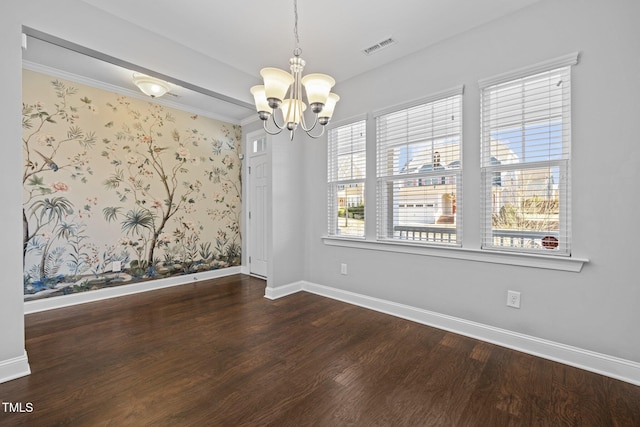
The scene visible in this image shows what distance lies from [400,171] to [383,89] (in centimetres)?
96

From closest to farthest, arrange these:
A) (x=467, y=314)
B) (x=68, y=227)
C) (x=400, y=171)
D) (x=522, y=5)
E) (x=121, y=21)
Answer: (x=522, y=5) < (x=121, y=21) < (x=467, y=314) < (x=400, y=171) < (x=68, y=227)

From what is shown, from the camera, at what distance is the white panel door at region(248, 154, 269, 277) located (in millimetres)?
4637

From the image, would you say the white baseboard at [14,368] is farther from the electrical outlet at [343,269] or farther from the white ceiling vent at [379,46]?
the white ceiling vent at [379,46]

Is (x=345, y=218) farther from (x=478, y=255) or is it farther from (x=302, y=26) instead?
(x=302, y=26)

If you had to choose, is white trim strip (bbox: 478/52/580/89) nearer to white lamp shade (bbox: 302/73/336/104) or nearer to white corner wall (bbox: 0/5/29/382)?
white lamp shade (bbox: 302/73/336/104)

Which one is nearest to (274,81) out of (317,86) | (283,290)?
(317,86)

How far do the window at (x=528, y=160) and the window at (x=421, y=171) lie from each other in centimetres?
26

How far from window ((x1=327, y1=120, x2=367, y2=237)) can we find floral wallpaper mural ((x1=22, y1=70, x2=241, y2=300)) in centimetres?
215

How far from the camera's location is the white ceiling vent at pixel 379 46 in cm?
273

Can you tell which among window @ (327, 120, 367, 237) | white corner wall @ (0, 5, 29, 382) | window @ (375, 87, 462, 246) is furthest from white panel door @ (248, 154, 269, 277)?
white corner wall @ (0, 5, 29, 382)

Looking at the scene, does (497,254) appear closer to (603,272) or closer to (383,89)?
(603,272)

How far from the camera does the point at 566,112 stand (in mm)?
2090

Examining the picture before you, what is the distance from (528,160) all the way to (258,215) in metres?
3.73

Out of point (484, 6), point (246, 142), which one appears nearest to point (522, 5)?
point (484, 6)
